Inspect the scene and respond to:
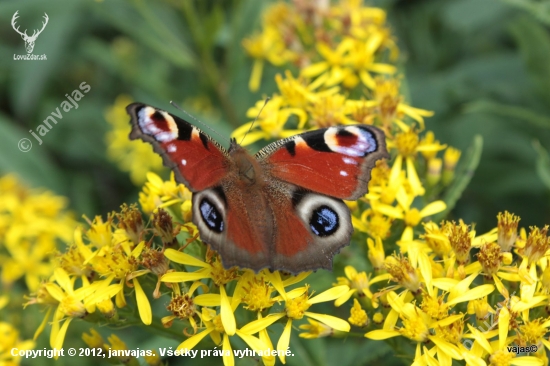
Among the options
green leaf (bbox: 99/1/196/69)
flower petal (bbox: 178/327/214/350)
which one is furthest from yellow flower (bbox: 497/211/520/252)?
green leaf (bbox: 99/1/196/69)

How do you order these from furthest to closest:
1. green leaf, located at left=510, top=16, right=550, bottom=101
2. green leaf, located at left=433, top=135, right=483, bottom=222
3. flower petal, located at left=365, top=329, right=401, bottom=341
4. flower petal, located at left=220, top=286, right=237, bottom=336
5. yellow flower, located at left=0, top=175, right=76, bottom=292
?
yellow flower, located at left=0, top=175, right=76, bottom=292
green leaf, located at left=510, top=16, right=550, bottom=101
green leaf, located at left=433, top=135, right=483, bottom=222
flower petal, located at left=365, top=329, right=401, bottom=341
flower petal, located at left=220, top=286, right=237, bottom=336

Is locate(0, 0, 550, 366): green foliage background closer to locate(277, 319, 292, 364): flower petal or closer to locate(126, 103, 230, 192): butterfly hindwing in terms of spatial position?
locate(277, 319, 292, 364): flower petal

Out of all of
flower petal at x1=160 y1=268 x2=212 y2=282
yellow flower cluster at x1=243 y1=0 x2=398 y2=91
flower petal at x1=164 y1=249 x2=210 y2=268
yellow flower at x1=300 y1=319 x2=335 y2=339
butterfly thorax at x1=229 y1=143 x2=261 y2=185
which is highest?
yellow flower cluster at x1=243 y1=0 x2=398 y2=91

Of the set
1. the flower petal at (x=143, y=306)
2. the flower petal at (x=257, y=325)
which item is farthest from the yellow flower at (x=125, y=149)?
the flower petal at (x=257, y=325)

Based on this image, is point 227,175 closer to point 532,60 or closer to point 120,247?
point 120,247

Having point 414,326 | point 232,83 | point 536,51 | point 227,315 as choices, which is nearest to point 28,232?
A: point 232,83

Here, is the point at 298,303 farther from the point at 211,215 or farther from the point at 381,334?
the point at 211,215

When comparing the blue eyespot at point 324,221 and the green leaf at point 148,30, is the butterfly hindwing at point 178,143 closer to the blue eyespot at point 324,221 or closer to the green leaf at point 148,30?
the blue eyespot at point 324,221

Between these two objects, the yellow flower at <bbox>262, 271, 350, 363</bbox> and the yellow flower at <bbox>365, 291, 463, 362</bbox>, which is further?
the yellow flower at <bbox>262, 271, 350, 363</bbox>
